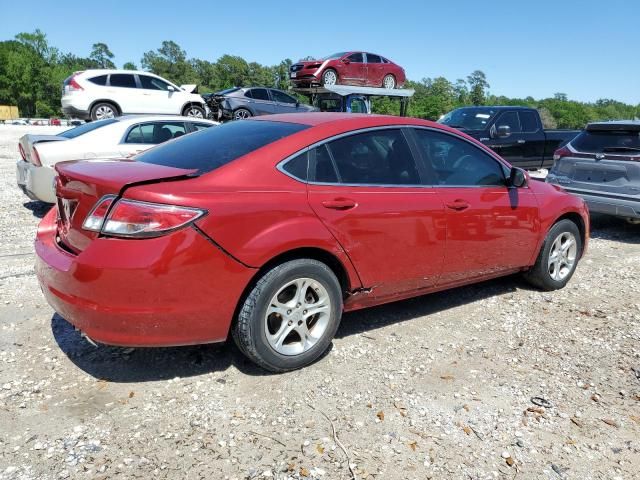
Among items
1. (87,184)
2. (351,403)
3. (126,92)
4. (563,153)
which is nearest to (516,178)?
(351,403)

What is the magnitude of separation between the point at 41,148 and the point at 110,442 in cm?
534

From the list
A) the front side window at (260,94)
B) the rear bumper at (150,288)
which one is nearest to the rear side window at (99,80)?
the front side window at (260,94)

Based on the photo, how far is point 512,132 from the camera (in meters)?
11.1

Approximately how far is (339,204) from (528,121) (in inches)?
378

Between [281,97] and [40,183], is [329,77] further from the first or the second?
[40,183]

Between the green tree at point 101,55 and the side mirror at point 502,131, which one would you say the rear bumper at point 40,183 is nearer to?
the side mirror at point 502,131

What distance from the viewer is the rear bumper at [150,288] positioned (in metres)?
2.73

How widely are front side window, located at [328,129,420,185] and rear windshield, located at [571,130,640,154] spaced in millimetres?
4834

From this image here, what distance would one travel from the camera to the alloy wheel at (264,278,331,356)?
3.23 m

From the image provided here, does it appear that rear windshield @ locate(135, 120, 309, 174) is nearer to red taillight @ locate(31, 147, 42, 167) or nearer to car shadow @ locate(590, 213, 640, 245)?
red taillight @ locate(31, 147, 42, 167)

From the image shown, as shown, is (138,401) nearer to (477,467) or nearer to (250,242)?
(250,242)

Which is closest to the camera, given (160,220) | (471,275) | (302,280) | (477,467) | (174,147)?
(477,467)

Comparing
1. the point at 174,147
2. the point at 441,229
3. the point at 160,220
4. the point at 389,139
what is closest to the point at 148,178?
the point at 160,220

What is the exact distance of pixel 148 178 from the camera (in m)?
2.90
